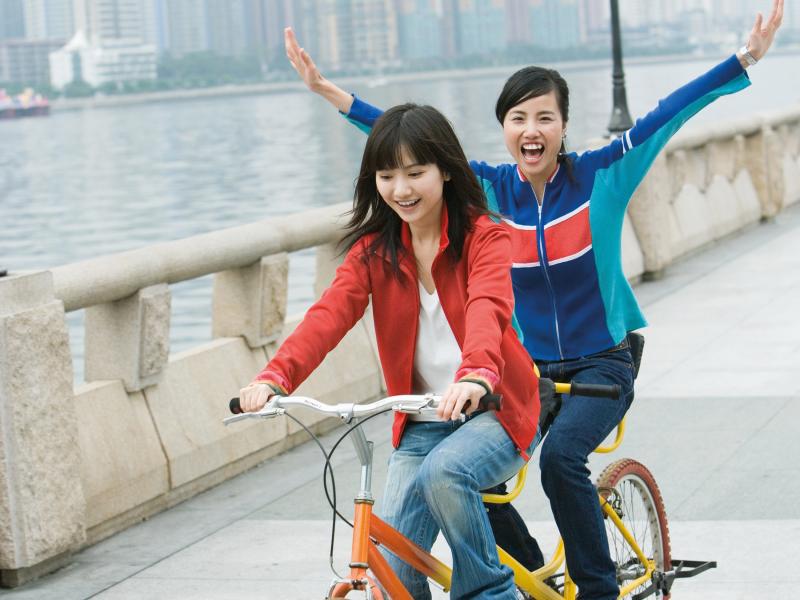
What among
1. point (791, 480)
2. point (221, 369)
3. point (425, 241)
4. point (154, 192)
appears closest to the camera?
point (425, 241)

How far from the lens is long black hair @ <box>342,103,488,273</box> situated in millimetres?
3906

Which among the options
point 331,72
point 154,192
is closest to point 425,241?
point 154,192

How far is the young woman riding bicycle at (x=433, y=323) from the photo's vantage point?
150 inches

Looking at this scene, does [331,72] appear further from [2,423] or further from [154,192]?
[2,423]

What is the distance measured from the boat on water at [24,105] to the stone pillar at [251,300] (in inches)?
6083

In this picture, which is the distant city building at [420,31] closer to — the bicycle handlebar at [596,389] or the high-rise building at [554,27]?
the high-rise building at [554,27]

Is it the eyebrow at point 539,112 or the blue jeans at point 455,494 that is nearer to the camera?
the blue jeans at point 455,494

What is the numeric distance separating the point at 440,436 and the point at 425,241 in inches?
20.4

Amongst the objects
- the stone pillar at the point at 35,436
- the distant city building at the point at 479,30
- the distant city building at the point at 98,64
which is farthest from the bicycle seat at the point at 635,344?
the distant city building at the point at 479,30

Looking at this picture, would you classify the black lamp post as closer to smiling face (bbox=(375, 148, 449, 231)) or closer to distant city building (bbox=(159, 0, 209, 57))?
smiling face (bbox=(375, 148, 449, 231))

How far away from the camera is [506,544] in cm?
476

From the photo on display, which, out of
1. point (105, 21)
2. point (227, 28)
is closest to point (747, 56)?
point (227, 28)

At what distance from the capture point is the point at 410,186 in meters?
3.93

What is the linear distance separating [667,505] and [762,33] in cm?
234
